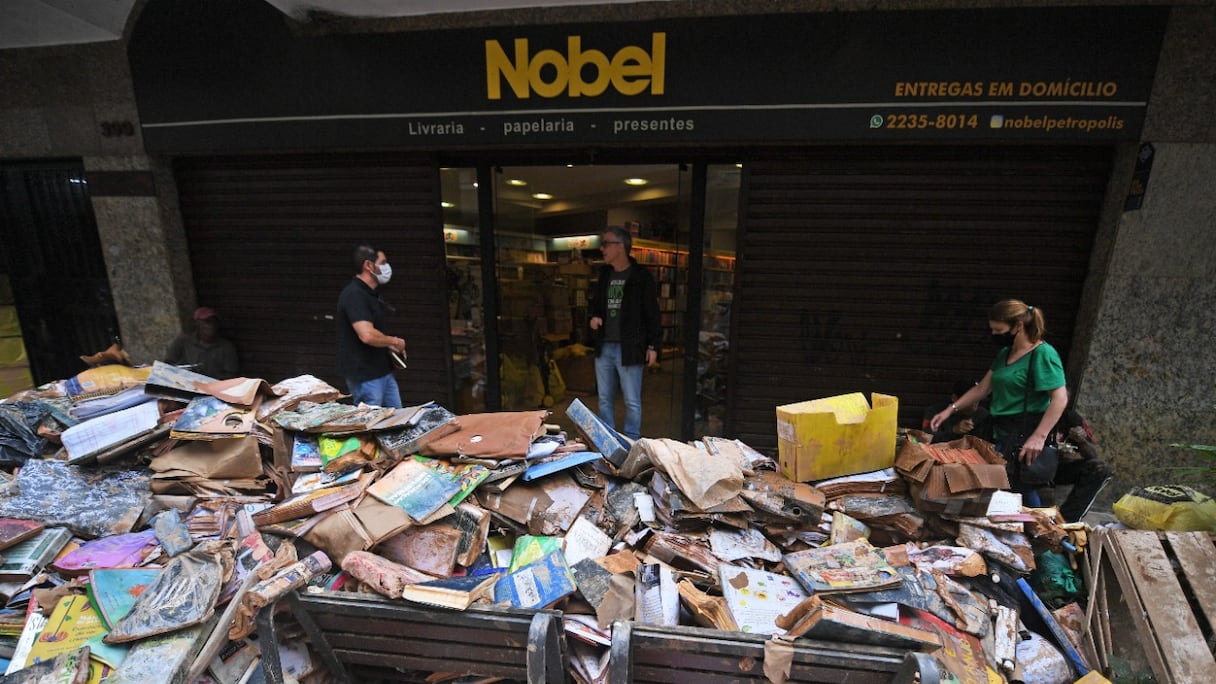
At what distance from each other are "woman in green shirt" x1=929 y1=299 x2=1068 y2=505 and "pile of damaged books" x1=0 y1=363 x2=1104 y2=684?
0.61 m

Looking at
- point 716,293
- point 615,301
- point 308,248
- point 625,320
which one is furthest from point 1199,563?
point 308,248

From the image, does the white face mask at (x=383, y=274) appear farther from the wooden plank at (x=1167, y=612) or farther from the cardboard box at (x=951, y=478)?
the wooden plank at (x=1167, y=612)

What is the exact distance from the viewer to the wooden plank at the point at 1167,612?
5.28ft

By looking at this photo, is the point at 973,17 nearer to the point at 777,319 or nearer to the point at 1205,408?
the point at 777,319

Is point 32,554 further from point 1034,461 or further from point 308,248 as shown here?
point 1034,461

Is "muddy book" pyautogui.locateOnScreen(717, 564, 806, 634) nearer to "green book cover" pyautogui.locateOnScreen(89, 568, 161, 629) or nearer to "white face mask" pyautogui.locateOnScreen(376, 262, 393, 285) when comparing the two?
"green book cover" pyautogui.locateOnScreen(89, 568, 161, 629)

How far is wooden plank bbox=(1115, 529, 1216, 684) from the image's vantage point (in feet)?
5.28

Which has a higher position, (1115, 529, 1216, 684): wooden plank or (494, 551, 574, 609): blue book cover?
(494, 551, 574, 609): blue book cover

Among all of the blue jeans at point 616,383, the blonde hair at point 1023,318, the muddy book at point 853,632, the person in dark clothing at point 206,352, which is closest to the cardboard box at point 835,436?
the muddy book at point 853,632

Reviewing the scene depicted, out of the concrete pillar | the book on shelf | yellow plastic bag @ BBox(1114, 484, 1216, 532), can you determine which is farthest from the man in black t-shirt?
yellow plastic bag @ BBox(1114, 484, 1216, 532)

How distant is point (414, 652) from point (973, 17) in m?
5.16

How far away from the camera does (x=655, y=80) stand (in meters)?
3.59

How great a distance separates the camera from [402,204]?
4230 millimetres

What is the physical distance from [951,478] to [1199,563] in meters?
1.09
